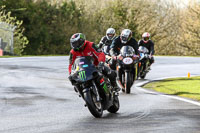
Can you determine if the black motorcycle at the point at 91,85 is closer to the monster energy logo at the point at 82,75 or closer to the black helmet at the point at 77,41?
the monster energy logo at the point at 82,75

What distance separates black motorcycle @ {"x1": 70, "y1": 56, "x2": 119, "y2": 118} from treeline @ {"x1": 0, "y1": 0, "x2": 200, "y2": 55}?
50.9m

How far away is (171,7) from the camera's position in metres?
67.8

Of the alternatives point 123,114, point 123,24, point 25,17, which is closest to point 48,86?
point 123,114

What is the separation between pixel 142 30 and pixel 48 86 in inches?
1954

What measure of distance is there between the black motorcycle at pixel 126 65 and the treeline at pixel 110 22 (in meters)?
45.8

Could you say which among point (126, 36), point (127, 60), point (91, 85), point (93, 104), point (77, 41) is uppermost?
point (77, 41)

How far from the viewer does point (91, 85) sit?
8922mm

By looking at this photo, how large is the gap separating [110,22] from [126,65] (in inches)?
2132

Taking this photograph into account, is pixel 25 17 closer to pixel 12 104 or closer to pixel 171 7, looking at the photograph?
pixel 171 7

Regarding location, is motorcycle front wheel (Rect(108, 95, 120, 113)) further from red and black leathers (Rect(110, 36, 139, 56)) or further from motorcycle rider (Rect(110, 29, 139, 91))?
red and black leathers (Rect(110, 36, 139, 56))

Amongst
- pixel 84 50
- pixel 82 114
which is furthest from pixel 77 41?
pixel 82 114

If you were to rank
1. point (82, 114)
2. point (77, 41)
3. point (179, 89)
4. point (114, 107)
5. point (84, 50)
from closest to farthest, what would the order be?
point (77, 41), point (84, 50), point (82, 114), point (114, 107), point (179, 89)

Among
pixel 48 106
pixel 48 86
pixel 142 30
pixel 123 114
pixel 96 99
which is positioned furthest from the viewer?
pixel 142 30

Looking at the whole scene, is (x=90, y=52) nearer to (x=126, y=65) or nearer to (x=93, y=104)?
(x=93, y=104)
